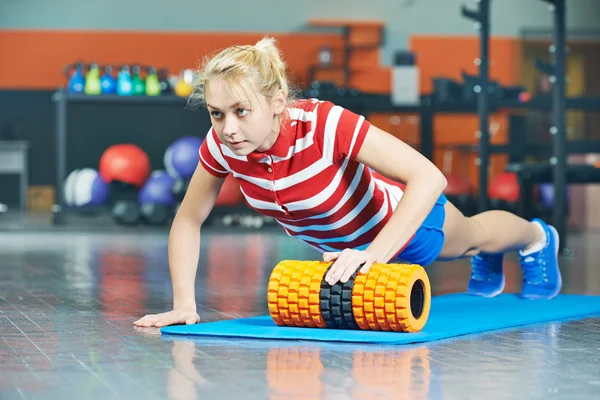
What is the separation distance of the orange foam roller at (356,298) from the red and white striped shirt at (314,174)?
0.14 meters

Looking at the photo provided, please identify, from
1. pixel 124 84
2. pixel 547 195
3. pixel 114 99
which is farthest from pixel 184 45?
pixel 547 195

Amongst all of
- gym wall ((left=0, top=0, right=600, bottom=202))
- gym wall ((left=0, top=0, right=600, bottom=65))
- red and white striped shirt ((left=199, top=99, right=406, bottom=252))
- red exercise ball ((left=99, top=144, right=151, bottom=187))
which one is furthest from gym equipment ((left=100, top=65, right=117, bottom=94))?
red and white striped shirt ((left=199, top=99, right=406, bottom=252))

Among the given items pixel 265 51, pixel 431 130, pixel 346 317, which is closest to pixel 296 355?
pixel 346 317

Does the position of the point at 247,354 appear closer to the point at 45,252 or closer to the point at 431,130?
the point at 45,252

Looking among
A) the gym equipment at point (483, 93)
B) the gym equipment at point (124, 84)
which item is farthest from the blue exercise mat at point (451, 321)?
the gym equipment at point (124, 84)

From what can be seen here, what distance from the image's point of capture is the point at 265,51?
2.29 metres

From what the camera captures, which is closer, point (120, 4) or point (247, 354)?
point (247, 354)

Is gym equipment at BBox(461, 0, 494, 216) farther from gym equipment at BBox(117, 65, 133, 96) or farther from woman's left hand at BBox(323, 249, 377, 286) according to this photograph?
woman's left hand at BBox(323, 249, 377, 286)

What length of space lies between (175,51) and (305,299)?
10210 millimetres

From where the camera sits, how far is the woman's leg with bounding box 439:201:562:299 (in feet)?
9.04

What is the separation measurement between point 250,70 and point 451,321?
33.4 inches

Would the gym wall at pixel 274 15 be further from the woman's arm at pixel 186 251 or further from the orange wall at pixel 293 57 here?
the woman's arm at pixel 186 251

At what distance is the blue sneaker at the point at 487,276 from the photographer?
3.23 m

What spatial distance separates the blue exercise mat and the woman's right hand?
65 mm
